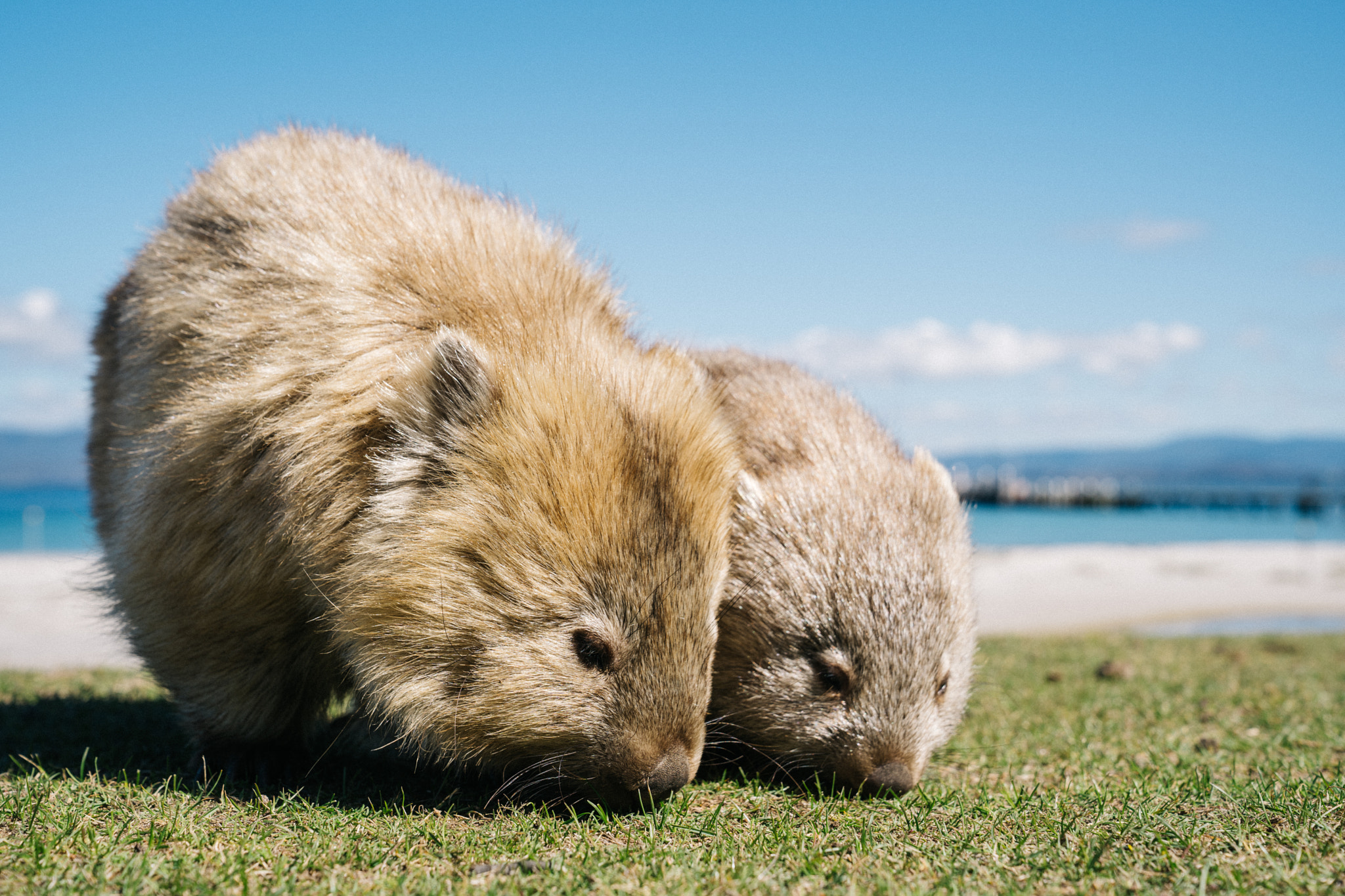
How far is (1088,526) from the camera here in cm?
5722

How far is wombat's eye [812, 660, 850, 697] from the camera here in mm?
3598

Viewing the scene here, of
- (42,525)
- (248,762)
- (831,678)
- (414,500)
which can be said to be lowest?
(42,525)

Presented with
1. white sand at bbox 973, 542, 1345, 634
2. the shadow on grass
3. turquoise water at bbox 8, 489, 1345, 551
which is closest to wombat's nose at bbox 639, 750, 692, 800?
the shadow on grass

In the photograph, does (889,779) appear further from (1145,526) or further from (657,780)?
(1145,526)

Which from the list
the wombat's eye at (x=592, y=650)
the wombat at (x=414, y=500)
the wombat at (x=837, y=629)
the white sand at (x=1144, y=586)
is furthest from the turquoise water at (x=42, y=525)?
the white sand at (x=1144, y=586)

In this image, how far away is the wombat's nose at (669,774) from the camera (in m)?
2.99

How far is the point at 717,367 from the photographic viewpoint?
4.70m

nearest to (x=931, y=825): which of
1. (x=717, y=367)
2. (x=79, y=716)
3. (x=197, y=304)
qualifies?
(x=717, y=367)

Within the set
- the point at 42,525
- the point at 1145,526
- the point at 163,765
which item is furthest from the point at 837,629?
the point at 1145,526

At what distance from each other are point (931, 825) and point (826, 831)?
1.30 feet

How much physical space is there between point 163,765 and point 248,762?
53 cm

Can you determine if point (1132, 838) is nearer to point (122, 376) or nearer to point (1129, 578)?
point (122, 376)

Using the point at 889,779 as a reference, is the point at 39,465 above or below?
below

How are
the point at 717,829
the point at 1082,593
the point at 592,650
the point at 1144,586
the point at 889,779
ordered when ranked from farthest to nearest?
1. the point at 1144,586
2. the point at 1082,593
3. the point at 889,779
4. the point at 717,829
5. the point at 592,650
